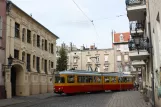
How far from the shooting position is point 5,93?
26.0 meters

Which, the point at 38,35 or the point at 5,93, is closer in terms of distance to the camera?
the point at 5,93

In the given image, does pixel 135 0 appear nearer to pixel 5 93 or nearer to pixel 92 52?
pixel 5 93

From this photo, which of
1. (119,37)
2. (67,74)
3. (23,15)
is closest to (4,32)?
(23,15)

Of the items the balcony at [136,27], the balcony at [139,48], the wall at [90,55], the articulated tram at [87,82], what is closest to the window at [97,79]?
the articulated tram at [87,82]

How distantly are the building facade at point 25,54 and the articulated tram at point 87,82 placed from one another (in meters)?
3.54

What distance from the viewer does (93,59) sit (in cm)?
7819

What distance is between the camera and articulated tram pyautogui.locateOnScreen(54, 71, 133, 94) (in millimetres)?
32562

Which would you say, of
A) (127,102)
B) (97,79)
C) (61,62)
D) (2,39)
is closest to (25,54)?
(2,39)

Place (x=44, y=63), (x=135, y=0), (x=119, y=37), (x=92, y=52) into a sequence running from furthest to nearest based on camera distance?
(x=119, y=37)
(x=92, y=52)
(x=44, y=63)
(x=135, y=0)

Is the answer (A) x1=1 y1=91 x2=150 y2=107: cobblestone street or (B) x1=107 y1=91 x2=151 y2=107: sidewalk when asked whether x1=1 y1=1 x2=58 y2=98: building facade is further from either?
(B) x1=107 y1=91 x2=151 y2=107: sidewalk

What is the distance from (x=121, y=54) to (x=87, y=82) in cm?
4653

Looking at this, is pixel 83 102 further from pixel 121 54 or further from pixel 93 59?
pixel 121 54

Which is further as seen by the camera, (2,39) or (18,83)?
(18,83)

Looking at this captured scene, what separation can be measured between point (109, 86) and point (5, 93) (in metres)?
19.3
